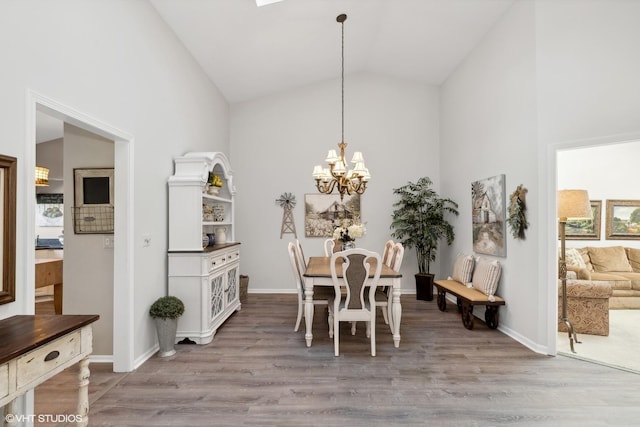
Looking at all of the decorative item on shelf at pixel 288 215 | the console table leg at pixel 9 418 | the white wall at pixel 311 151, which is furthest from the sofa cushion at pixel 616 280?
the console table leg at pixel 9 418

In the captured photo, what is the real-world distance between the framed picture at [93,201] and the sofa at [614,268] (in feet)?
17.7

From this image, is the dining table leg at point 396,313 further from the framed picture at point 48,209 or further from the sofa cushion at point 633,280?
the framed picture at point 48,209

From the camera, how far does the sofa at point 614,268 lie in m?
4.73

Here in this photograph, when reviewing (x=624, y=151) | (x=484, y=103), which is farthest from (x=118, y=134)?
(x=624, y=151)

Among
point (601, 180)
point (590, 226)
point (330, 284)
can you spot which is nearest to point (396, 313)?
point (330, 284)

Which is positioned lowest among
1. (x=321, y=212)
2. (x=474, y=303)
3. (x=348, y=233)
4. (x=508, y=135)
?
(x=474, y=303)

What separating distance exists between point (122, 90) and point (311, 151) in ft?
11.6

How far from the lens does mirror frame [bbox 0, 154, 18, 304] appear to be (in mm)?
1687

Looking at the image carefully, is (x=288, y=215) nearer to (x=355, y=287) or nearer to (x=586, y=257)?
(x=355, y=287)

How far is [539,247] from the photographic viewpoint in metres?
3.27

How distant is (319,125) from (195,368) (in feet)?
14.5

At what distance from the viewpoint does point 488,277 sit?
4.00 meters

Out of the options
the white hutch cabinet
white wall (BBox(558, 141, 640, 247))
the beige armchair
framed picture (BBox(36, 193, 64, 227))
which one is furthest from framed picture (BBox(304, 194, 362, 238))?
framed picture (BBox(36, 193, 64, 227))

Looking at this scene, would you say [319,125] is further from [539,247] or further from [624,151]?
[624,151]
